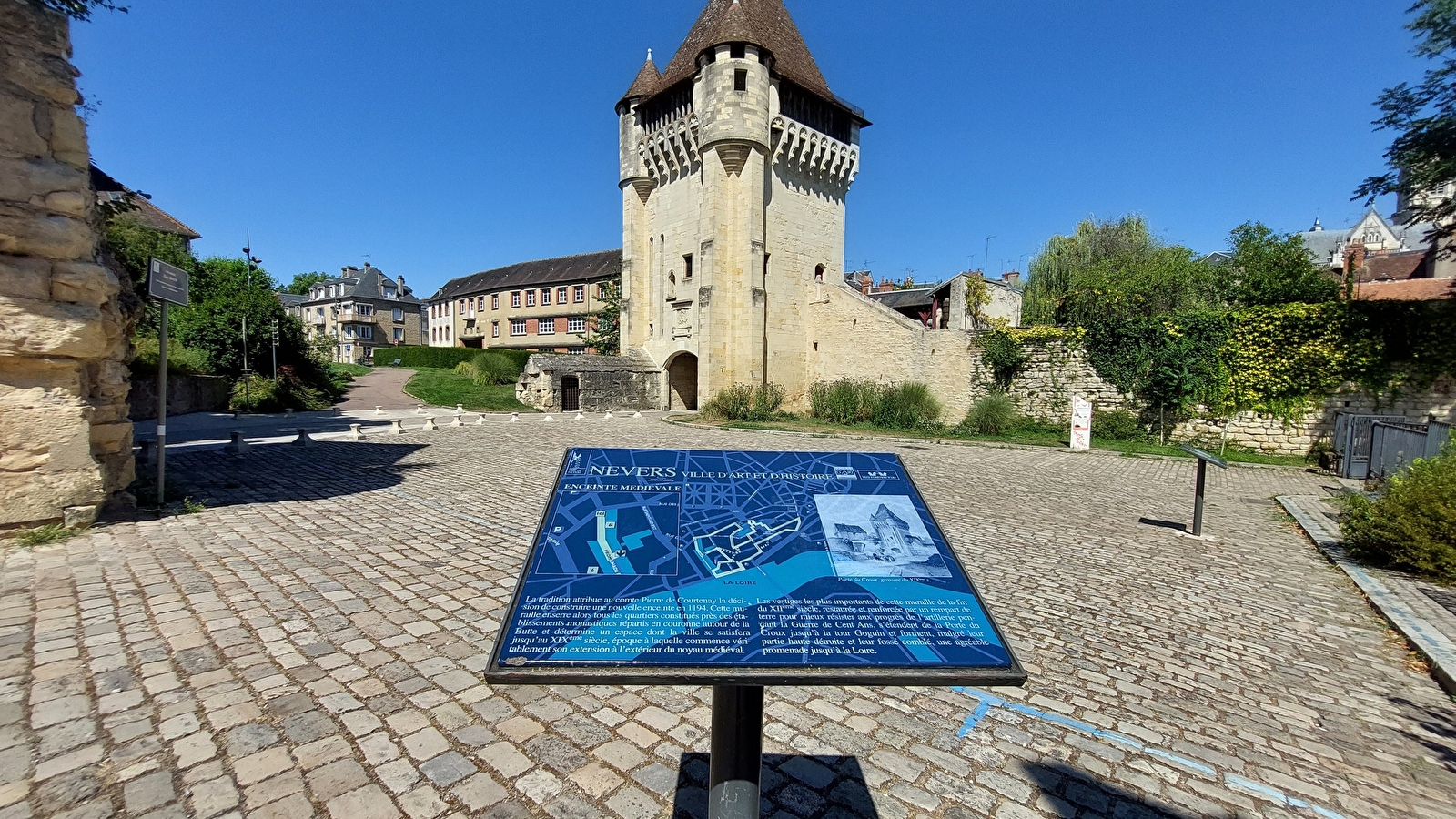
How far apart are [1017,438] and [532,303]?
41453mm

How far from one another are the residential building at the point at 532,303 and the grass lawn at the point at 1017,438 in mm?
23266

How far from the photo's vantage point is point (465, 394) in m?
28.2

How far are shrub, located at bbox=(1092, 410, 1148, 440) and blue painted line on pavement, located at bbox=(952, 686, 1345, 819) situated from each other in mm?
17223

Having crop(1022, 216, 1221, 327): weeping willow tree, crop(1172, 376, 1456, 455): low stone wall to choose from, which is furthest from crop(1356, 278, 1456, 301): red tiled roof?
crop(1172, 376, 1456, 455): low stone wall

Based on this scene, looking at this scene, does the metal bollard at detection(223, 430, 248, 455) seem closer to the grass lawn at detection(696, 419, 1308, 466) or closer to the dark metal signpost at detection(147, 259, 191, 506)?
the dark metal signpost at detection(147, 259, 191, 506)

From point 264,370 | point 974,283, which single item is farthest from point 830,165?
point 264,370

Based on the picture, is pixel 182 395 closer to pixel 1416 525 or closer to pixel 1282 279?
pixel 1416 525

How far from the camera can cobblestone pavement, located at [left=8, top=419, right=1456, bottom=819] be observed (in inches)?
102

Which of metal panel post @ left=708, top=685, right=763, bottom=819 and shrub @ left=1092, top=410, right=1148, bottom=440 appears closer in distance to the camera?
metal panel post @ left=708, top=685, right=763, bottom=819

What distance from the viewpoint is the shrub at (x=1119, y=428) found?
17.9 meters

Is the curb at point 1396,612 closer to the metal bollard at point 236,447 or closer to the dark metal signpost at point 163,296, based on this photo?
the dark metal signpost at point 163,296

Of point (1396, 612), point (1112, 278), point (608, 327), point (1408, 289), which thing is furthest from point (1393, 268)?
point (1396, 612)

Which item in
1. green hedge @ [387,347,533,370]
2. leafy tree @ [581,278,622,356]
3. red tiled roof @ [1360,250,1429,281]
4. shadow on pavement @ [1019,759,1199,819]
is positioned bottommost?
shadow on pavement @ [1019,759,1199,819]

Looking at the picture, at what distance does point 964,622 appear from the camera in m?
1.93
